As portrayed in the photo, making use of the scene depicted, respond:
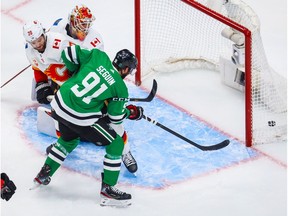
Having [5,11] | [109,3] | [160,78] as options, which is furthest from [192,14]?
[5,11]

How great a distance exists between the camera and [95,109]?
212 inches

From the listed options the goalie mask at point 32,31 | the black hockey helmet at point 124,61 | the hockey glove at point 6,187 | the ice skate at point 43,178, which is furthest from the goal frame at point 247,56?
the hockey glove at point 6,187

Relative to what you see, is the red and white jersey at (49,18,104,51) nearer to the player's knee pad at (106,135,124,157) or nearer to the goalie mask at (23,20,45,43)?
the goalie mask at (23,20,45,43)

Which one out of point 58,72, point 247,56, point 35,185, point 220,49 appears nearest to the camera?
point 35,185

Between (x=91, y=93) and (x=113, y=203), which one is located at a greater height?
(x=91, y=93)

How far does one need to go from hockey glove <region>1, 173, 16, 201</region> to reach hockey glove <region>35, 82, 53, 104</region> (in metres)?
0.98

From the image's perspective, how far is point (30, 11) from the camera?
24.2ft

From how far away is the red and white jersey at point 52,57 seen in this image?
19.0 ft

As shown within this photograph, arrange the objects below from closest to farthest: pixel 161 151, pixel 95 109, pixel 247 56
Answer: pixel 95 109 < pixel 247 56 < pixel 161 151

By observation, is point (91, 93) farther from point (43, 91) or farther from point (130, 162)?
point (43, 91)

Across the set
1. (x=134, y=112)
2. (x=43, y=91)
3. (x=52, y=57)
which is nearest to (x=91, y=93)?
(x=134, y=112)

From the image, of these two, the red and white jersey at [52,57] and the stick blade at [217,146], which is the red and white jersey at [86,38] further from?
the stick blade at [217,146]

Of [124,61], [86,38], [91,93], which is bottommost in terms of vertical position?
[86,38]

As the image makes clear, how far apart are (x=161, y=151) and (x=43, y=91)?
83cm
